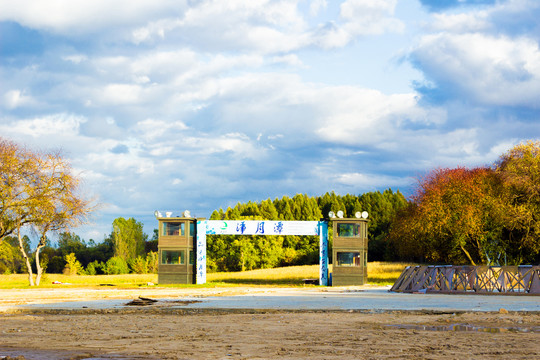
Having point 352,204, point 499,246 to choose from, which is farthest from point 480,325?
point 352,204

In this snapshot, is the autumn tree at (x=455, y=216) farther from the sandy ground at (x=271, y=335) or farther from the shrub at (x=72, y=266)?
the shrub at (x=72, y=266)

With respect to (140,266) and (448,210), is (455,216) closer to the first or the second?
(448,210)

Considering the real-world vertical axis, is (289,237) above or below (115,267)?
above

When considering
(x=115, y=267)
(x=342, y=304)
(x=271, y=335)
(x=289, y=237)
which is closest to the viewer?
(x=271, y=335)

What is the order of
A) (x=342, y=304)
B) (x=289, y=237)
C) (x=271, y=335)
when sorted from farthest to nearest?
1. (x=289, y=237)
2. (x=342, y=304)
3. (x=271, y=335)

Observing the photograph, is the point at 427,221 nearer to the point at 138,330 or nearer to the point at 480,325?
the point at 480,325

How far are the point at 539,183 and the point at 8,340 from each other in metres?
45.1

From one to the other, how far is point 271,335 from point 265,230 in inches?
1413

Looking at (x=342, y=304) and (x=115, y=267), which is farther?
(x=115, y=267)

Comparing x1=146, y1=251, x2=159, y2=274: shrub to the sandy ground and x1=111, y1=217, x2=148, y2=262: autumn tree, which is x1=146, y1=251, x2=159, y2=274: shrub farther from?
the sandy ground

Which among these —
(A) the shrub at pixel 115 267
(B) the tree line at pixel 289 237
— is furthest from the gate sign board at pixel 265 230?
(A) the shrub at pixel 115 267

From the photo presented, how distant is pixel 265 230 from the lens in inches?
1923

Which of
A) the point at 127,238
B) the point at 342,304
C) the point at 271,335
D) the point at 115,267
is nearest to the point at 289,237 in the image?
the point at 127,238

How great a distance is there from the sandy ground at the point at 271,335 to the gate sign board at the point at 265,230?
28901 mm
